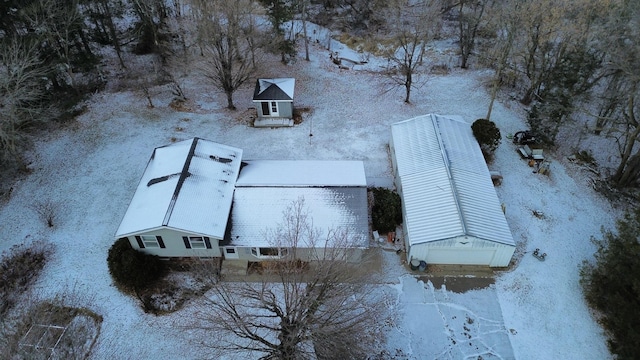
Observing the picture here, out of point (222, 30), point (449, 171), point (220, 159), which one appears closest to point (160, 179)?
point (220, 159)

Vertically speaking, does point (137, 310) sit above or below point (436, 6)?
below

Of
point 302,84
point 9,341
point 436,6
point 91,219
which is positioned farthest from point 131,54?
point 9,341

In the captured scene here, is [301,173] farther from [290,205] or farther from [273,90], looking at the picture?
[273,90]

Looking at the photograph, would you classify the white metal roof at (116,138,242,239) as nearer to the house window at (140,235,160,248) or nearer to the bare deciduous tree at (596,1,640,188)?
the house window at (140,235,160,248)

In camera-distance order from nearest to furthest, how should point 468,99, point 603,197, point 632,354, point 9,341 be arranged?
point 9,341
point 632,354
point 603,197
point 468,99

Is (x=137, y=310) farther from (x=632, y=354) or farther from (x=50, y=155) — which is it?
(x=632, y=354)

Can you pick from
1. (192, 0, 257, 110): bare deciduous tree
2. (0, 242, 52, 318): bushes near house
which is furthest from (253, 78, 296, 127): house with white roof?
(0, 242, 52, 318): bushes near house
